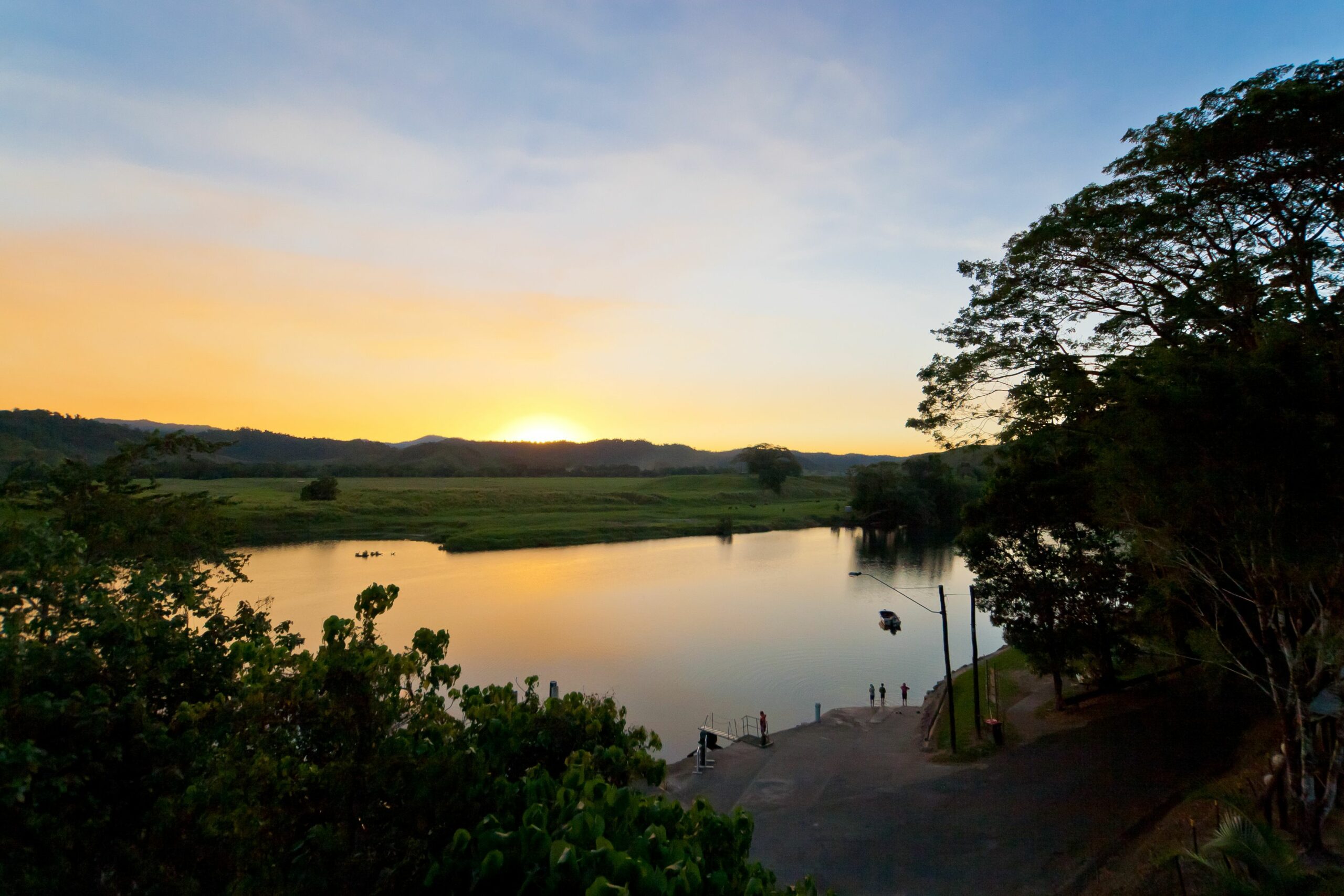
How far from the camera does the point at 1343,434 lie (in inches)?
400

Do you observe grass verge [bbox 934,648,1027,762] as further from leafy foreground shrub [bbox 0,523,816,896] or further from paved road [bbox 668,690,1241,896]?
leafy foreground shrub [bbox 0,523,816,896]

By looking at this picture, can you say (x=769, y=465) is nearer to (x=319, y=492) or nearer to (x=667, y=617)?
(x=319, y=492)

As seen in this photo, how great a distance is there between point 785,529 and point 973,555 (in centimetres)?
6636

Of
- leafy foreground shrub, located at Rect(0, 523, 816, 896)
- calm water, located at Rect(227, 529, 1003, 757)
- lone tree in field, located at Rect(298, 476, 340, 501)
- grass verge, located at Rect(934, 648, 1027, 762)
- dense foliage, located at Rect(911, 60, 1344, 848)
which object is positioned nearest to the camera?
leafy foreground shrub, located at Rect(0, 523, 816, 896)

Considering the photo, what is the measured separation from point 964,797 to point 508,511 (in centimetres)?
7849

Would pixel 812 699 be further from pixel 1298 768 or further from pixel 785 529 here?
pixel 785 529

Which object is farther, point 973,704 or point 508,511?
point 508,511

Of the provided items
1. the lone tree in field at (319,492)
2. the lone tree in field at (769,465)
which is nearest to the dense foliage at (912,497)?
the lone tree in field at (769,465)

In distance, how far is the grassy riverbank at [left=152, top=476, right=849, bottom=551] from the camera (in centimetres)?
7119

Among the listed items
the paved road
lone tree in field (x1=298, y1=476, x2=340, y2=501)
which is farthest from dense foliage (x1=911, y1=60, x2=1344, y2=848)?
lone tree in field (x1=298, y1=476, x2=340, y2=501)

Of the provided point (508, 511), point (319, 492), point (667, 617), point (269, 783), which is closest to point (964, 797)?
point (269, 783)

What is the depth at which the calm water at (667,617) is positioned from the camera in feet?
98.5

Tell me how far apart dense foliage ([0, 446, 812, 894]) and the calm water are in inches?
788

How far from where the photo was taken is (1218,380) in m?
10.9
